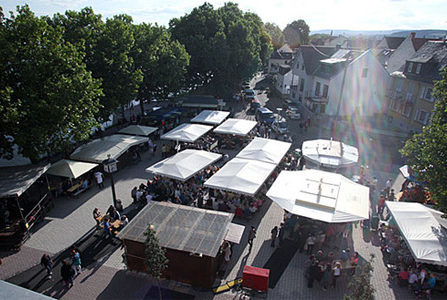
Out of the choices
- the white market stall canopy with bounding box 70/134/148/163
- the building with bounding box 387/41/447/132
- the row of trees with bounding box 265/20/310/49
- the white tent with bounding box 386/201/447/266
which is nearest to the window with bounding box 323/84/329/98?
the building with bounding box 387/41/447/132

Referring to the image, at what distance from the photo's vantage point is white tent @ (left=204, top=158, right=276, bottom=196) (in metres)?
16.5

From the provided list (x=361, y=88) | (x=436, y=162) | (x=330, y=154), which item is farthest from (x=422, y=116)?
(x=436, y=162)

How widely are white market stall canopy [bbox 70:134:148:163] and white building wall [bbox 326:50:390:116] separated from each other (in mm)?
27781

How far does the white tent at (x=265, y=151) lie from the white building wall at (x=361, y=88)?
19.9 m

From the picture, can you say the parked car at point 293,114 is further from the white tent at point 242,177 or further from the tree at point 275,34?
the tree at point 275,34

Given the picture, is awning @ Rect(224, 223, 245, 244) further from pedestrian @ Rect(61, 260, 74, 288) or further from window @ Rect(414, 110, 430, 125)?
window @ Rect(414, 110, 430, 125)

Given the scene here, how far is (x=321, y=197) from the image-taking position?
14.6m

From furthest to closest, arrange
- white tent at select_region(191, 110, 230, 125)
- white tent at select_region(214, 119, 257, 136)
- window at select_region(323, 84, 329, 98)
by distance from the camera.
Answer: window at select_region(323, 84, 329, 98)
white tent at select_region(191, 110, 230, 125)
white tent at select_region(214, 119, 257, 136)

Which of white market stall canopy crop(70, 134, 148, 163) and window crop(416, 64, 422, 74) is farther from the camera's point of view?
window crop(416, 64, 422, 74)

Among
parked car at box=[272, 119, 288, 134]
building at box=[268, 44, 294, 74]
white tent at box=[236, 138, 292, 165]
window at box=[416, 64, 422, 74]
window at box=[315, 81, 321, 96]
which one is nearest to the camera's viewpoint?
white tent at box=[236, 138, 292, 165]

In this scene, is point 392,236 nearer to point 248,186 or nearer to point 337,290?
point 337,290

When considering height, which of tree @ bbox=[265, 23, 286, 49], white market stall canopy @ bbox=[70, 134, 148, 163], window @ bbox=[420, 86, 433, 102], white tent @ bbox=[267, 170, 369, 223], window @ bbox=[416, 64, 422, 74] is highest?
tree @ bbox=[265, 23, 286, 49]

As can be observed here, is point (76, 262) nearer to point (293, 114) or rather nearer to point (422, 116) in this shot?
point (293, 114)

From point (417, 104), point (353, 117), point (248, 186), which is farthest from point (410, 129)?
point (248, 186)
